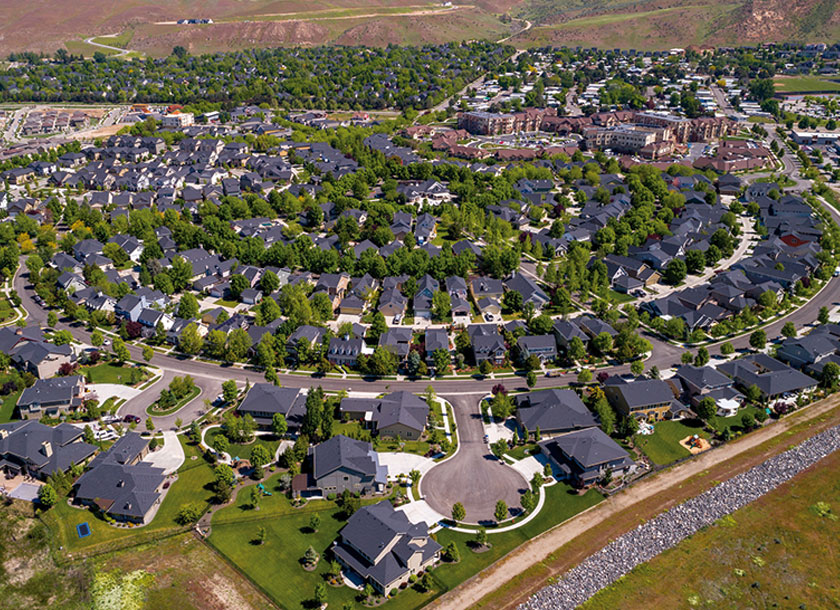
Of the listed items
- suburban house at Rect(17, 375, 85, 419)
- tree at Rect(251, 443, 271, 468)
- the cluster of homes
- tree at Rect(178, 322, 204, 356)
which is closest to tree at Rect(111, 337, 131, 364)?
tree at Rect(178, 322, 204, 356)

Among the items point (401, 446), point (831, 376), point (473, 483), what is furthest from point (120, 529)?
point (831, 376)

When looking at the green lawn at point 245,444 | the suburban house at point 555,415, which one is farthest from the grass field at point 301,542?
the suburban house at point 555,415

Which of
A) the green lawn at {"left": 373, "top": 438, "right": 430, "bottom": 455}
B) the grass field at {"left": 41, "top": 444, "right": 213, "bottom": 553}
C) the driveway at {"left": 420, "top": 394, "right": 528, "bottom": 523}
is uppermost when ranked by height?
the grass field at {"left": 41, "top": 444, "right": 213, "bottom": 553}

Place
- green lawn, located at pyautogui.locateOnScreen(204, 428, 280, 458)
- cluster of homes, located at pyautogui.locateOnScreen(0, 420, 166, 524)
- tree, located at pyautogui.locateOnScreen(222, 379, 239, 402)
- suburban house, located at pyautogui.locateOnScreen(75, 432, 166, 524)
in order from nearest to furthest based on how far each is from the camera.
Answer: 1. suburban house, located at pyautogui.locateOnScreen(75, 432, 166, 524)
2. cluster of homes, located at pyautogui.locateOnScreen(0, 420, 166, 524)
3. green lawn, located at pyautogui.locateOnScreen(204, 428, 280, 458)
4. tree, located at pyautogui.locateOnScreen(222, 379, 239, 402)

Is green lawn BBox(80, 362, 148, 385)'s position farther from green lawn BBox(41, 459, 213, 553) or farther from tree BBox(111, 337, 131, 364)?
green lawn BBox(41, 459, 213, 553)

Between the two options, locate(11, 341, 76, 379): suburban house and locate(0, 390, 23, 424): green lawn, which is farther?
locate(11, 341, 76, 379): suburban house

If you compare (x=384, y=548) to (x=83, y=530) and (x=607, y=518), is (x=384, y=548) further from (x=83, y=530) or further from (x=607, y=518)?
(x=83, y=530)

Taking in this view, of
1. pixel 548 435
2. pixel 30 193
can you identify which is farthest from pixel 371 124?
pixel 548 435
